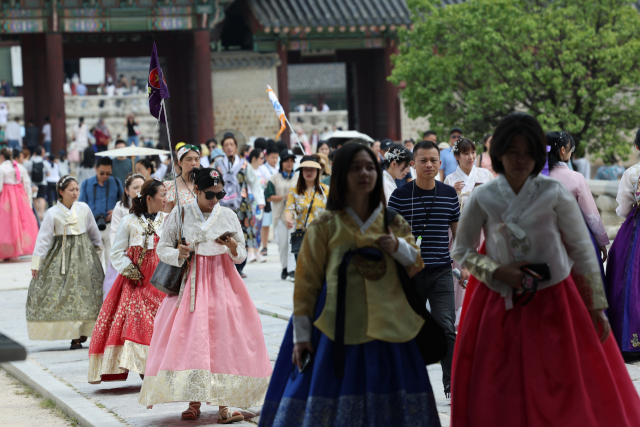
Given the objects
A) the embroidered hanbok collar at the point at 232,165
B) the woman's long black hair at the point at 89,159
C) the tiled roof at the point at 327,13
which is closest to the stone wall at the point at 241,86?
the tiled roof at the point at 327,13

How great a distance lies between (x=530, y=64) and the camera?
15703 millimetres

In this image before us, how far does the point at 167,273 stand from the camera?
5113 millimetres

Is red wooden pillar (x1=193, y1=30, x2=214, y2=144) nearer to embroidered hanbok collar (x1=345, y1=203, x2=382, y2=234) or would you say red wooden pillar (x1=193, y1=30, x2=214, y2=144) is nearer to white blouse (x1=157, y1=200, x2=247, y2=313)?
white blouse (x1=157, y1=200, x2=247, y2=313)

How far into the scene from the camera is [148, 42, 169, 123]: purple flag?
538cm

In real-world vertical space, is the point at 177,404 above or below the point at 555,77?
below

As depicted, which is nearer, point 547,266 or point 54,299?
point 547,266

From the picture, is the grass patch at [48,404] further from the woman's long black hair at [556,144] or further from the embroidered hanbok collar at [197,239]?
the woman's long black hair at [556,144]

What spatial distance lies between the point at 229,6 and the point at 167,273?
1826 cm

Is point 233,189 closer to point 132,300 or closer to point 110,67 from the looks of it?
point 132,300

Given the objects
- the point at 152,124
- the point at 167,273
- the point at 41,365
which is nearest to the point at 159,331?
the point at 167,273

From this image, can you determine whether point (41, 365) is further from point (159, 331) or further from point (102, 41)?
point (102, 41)

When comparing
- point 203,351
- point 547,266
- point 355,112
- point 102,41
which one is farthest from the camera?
point 355,112

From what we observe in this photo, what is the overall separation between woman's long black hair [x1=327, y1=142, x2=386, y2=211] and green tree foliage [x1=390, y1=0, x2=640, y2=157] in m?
12.2

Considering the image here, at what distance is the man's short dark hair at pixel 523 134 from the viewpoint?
142 inches
